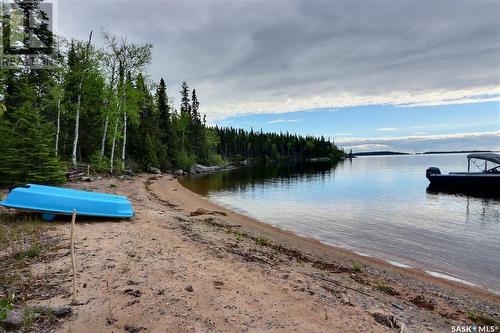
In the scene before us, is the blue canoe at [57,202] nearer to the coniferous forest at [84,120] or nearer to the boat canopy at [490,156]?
the coniferous forest at [84,120]

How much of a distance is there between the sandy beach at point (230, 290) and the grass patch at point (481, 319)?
98 mm

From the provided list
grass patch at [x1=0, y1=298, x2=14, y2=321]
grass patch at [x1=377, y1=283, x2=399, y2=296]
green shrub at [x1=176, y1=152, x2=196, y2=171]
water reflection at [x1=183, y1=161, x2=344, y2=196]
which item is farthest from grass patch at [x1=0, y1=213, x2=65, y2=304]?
green shrub at [x1=176, y1=152, x2=196, y2=171]

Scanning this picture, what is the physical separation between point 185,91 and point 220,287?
7821 centimetres

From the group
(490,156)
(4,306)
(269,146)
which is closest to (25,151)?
(4,306)

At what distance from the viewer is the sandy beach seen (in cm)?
488

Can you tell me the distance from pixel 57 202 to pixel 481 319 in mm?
13265

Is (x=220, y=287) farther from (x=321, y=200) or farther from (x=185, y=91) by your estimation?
(x=185, y=91)

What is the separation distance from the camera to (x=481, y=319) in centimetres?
639

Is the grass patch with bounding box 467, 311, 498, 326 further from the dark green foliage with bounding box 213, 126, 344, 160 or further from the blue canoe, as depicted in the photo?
the dark green foliage with bounding box 213, 126, 344, 160

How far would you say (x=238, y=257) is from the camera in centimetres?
859

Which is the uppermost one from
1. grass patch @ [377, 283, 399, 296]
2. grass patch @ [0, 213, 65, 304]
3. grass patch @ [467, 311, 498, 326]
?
grass patch @ [0, 213, 65, 304]

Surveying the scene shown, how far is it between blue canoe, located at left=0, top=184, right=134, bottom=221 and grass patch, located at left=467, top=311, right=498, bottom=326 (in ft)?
38.4

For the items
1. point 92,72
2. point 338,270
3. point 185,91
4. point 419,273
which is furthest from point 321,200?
point 185,91

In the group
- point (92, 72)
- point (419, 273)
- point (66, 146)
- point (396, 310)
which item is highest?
Answer: point (92, 72)
